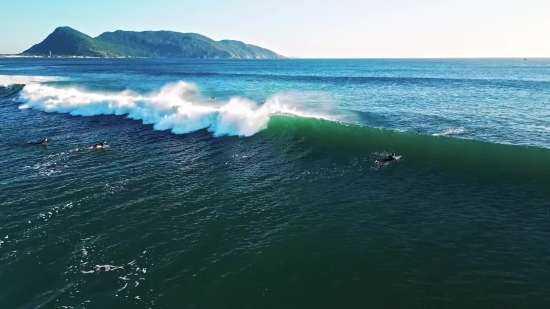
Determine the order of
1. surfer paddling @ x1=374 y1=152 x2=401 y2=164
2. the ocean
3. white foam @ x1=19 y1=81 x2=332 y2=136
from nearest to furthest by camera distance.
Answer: the ocean, surfer paddling @ x1=374 y1=152 x2=401 y2=164, white foam @ x1=19 y1=81 x2=332 y2=136

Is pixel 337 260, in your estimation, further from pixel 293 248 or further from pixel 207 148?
pixel 207 148

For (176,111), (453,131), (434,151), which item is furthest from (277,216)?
(176,111)

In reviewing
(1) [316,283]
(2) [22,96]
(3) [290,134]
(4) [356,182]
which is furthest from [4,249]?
(2) [22,96]

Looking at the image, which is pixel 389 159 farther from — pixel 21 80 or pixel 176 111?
pixel 21 80

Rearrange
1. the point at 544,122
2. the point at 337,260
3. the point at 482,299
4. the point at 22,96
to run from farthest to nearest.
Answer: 1. the point at 22,96
2. the point at 544,122
3. the point at 337,260
4. the point at 482,299

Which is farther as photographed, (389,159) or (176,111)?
(176,111)

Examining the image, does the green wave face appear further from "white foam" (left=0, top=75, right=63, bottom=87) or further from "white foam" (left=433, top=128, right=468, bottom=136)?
"white foam" (left=0, top=75, right=63, bottom=87)

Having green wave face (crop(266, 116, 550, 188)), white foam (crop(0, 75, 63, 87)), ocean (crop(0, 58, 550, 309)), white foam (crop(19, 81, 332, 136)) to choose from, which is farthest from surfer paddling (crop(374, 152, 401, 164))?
white foam (crop(0, 75, 63, 87))
